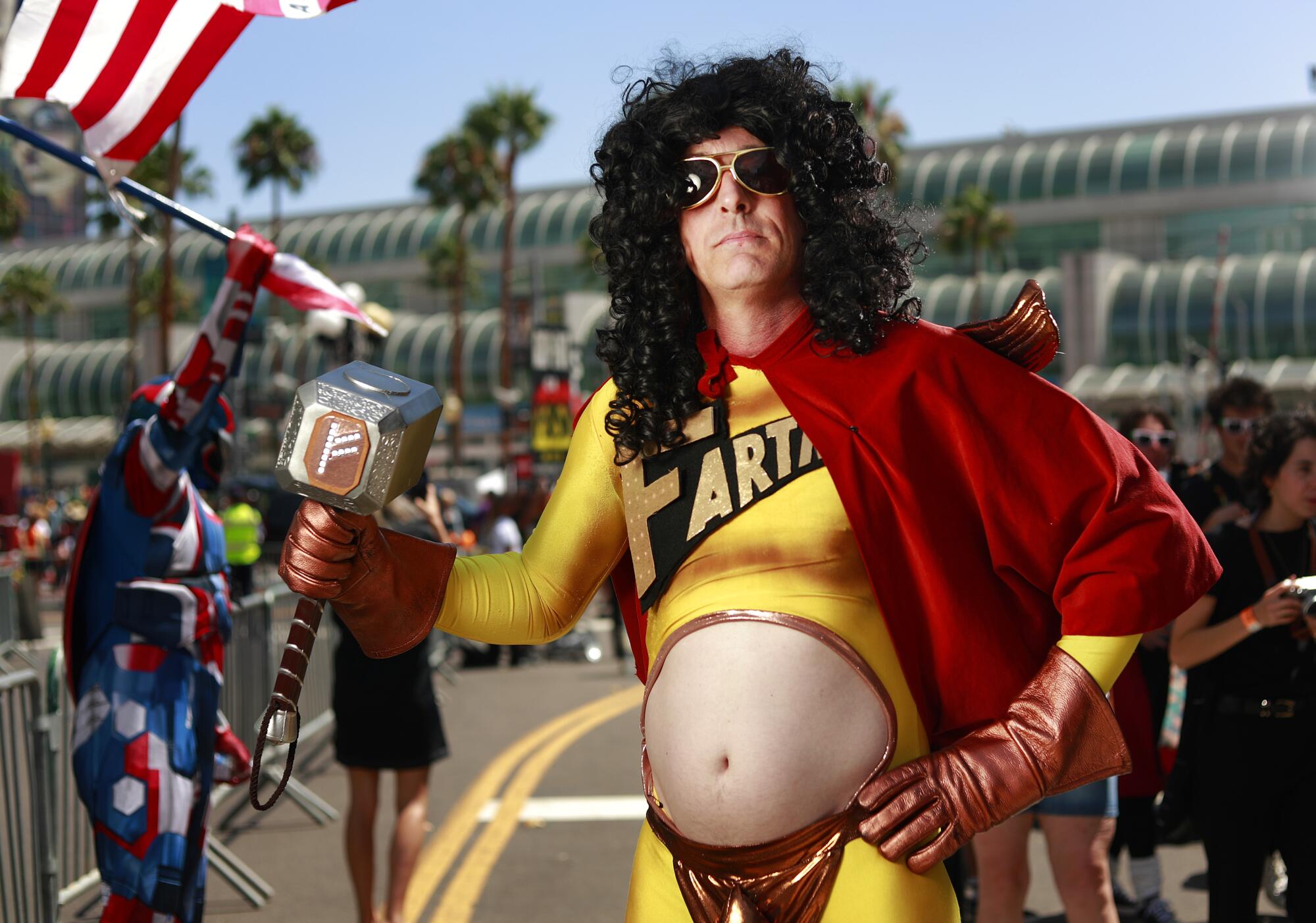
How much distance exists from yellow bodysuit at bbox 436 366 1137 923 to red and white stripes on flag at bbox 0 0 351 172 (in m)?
1.71

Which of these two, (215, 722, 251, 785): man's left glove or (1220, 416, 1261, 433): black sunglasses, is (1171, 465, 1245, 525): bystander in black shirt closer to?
(1220, 416, 1261, 433): black sunglasses

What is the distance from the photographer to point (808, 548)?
97.0 inches

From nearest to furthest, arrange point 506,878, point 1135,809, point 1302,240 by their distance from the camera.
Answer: point 1135,809
point 506,878
point 1302,240

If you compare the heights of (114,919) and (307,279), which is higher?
(307,279)

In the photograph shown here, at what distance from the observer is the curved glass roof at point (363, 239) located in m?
72.2

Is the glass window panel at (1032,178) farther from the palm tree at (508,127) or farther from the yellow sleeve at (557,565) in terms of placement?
the yellow sleeve at (557,565)

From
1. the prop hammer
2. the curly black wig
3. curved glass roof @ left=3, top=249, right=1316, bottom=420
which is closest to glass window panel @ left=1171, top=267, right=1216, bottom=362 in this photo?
curved glass roof @ left=3, top=249, right=1316, bottom=420

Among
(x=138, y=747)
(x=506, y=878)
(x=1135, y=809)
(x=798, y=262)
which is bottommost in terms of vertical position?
(x=506, y=878)

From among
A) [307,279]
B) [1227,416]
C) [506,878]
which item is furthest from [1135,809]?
[307,279]

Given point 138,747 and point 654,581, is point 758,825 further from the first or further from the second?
point 138,747

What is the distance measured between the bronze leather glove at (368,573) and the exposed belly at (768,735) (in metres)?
0.51

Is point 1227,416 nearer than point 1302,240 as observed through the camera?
Yes

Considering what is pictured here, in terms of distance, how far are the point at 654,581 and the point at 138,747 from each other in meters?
2.34

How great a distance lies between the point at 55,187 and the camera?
5.25m
